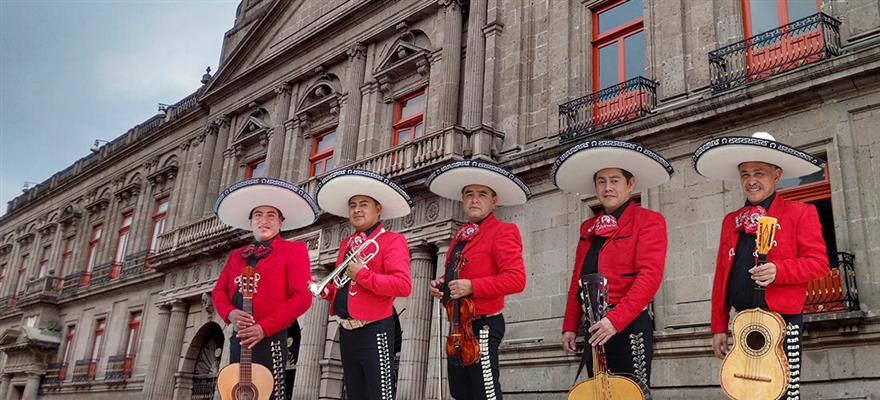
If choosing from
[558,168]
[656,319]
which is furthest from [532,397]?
[558,168]

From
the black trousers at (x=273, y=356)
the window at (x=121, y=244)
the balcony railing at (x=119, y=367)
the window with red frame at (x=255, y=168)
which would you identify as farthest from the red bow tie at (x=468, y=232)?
the window at (x=121, y=244)

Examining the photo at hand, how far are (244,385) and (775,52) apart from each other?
31.1ft

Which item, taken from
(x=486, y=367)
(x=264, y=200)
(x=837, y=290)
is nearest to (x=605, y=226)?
(x=486, y=367)

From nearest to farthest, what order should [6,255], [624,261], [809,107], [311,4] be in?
[624,261] < [809,107] < [311,4] < [6,255]

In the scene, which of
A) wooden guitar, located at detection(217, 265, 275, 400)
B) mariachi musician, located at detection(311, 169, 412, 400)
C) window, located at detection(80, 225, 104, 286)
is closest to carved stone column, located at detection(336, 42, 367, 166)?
mariachi musician, located at detection(311, 169, 412, 400)

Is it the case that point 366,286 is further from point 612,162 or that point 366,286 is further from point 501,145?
point 501,145

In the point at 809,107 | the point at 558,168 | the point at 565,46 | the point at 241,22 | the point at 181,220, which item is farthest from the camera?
the point at 241,22

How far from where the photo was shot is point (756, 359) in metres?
4.94

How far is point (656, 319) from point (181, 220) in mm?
17946

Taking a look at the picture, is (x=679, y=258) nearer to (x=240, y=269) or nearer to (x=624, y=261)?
(x=624, y=261)

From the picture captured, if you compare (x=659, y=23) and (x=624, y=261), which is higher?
(x=659, y=23)

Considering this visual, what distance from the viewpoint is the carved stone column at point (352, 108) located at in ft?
62.0

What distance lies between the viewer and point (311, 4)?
23.2 m

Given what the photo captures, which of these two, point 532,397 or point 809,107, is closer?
point 809,107
